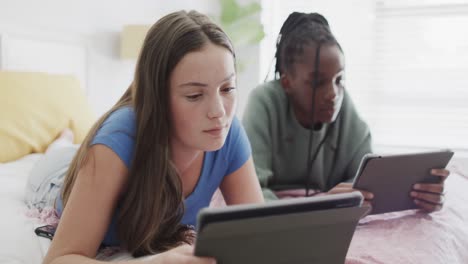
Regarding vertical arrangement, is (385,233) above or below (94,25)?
below

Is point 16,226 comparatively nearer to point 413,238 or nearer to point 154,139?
point 154,139

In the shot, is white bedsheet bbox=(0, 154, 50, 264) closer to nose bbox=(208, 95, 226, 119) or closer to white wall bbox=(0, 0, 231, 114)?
nose bbox=(208, 95, 226, 119)

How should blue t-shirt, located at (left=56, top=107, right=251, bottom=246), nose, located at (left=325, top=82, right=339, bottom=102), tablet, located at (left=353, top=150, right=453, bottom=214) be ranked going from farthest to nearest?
nose, located at (left=325, top=82, right=339, bottom=102) → tablet, located at (left=353, top=150, right=453, bottom=214) → blue t-shirt, located at (left=56, top=107, right=251, bottom=246)

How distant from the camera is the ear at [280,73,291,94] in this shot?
146cm

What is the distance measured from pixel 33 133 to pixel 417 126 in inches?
88.8

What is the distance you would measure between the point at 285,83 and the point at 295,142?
19 cm

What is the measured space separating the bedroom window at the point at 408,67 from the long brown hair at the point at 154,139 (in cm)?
234

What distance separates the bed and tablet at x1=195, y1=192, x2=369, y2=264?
247 mm

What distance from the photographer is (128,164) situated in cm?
84

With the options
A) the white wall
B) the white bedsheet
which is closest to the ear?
the white bedsheet

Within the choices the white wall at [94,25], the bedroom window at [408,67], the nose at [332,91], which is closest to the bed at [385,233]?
the nose at [332,91]

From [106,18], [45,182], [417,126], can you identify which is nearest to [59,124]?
[45,182]

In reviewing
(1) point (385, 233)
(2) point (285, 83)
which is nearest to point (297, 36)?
(2) point (285, 83)

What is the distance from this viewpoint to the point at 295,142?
1.47 meters
